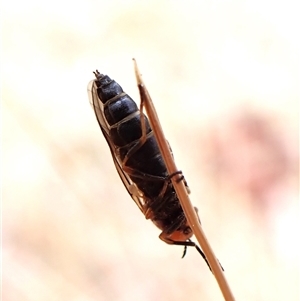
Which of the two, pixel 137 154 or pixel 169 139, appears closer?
pixel 137 154

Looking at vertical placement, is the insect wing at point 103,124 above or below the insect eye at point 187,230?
above

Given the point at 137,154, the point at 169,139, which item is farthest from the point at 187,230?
the point at 169,139

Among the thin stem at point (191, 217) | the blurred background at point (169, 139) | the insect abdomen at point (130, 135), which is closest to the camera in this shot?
the thin stem at point (191, 217)

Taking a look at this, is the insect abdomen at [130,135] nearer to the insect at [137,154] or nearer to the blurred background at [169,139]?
the insect at [137,154]

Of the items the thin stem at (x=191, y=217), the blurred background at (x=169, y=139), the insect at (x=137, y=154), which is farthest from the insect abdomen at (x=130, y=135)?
the blurred background at (x=169, y=139)

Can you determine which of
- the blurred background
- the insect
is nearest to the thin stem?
the insect

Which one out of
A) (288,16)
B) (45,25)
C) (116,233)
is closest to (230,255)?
(116,233)

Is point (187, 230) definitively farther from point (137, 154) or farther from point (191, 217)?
point (191, 217)
